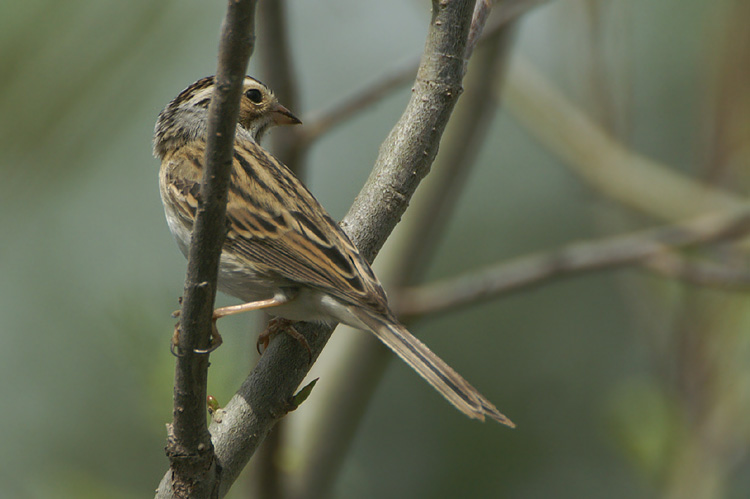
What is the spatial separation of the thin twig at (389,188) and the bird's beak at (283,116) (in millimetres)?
1437

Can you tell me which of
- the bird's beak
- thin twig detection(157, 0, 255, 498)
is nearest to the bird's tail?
thin twig detection(157, 0, 255, 498)

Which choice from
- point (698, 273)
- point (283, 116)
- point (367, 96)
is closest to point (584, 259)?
point (698, 273)

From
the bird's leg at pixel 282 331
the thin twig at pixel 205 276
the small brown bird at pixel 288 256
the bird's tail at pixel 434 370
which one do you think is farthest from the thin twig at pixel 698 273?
the thin twig at pixel 205 276

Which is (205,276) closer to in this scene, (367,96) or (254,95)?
(254,95)

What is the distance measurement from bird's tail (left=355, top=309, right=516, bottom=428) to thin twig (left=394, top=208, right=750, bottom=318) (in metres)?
2.27

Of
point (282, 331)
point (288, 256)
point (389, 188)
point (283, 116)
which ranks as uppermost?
point (389, 188)

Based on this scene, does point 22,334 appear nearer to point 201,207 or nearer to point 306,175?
point 306,175

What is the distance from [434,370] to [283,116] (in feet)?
7.82

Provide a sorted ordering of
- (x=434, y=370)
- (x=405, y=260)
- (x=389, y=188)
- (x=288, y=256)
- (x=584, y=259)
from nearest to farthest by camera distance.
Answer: (x=434, y=370)
(x=389, y=188)
(x=288, y=256)
(x=584, y=259)
(x=405, y=260)

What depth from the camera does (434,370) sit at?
3184mm

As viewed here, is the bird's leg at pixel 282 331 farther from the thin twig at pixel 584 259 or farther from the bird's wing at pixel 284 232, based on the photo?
the thin twig at pixel 584 259

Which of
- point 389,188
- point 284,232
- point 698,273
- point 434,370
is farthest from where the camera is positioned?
point 698,273

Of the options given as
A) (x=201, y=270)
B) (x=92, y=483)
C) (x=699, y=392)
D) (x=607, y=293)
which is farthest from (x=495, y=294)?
(x=607, y=293)

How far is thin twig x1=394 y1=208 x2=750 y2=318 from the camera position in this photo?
5.44m
